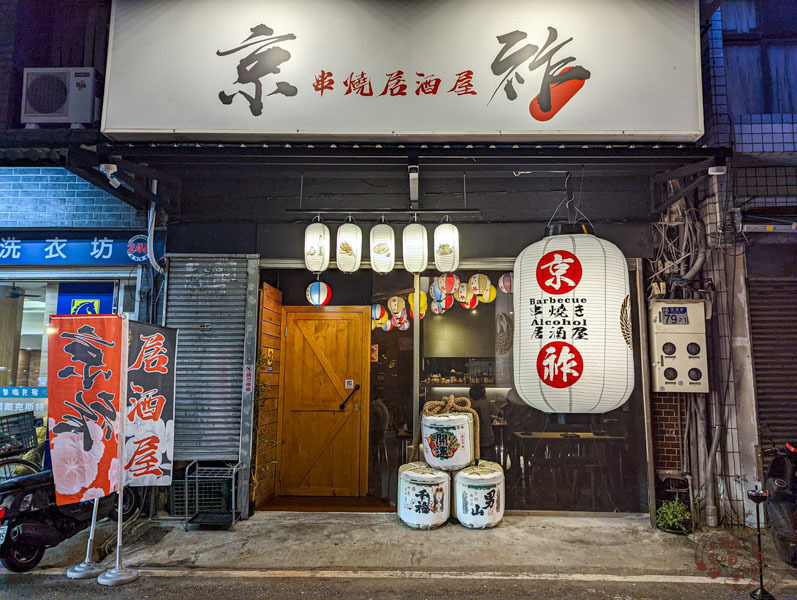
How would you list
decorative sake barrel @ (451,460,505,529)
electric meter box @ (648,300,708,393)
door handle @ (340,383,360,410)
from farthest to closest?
door handle @ (340,383,360,410) → electric meter box @ (648,300,708,393) → decorative sake barrel @ (451,460,505,529)

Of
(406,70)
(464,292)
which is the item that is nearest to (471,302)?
(464,292)

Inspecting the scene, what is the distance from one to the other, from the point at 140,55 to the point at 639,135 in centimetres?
608

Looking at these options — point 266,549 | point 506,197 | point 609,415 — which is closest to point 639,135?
point 506,197

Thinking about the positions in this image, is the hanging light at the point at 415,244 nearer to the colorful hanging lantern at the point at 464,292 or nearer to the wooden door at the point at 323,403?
the colorful hanging lantern at the point at 464,292

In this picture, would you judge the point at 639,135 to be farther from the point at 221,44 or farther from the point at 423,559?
the point at 423,559

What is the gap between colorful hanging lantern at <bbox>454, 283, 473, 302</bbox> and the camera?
784cm

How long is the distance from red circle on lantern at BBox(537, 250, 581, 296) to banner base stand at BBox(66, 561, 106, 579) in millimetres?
5784

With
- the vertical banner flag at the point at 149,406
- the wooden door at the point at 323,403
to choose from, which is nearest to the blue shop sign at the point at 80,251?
the vertical banner flag at the point at 149,406

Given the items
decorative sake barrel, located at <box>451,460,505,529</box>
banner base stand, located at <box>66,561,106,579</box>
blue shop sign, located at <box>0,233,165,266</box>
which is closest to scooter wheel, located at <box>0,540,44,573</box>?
banner base stand, located at <box>66,561,106,579</box>

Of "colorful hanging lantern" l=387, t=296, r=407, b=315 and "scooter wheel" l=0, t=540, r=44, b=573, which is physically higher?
"colorful hanging lantern" l=387, t=296, r=407, b=315

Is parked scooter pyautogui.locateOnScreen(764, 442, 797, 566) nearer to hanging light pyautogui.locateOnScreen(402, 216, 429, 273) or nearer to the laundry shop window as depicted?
hanging light pyautogui.locateOnScreen(402, 216, 429, 273)

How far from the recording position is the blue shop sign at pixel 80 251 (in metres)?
7.75

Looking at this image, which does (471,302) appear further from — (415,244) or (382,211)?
(382,211)

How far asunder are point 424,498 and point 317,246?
12.0 feet
